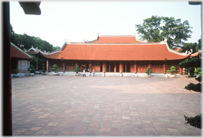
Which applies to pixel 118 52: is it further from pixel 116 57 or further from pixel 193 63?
pixel 193 63

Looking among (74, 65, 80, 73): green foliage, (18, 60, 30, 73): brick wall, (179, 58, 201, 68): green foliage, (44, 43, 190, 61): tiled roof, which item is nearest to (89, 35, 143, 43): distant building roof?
(44, 43, 190, 61): tiled roof

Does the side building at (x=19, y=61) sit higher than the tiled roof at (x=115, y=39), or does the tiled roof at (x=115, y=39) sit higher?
the tiled roof at (x=115, y=39)

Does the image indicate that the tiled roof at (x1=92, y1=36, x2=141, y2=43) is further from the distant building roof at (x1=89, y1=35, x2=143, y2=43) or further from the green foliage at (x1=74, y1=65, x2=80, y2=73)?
the green foliage at (x1=74, y1=65, x2=80, y2=73)

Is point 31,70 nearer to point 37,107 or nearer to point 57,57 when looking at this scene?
point 57,57

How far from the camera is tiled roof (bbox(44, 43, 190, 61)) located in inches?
915

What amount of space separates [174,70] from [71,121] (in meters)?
21.5

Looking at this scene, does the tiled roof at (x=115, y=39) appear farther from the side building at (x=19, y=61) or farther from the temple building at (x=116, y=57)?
the side building at (x=19, y=61)

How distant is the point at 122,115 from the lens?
14.7 ft

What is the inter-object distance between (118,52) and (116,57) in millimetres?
1722

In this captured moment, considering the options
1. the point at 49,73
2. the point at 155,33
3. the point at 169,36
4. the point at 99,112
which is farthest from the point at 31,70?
the point at 169,36

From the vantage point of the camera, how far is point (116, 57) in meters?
24.0

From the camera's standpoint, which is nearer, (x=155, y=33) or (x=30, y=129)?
(x=30, y=129)

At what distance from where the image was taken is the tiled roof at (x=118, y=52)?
76.2 feet

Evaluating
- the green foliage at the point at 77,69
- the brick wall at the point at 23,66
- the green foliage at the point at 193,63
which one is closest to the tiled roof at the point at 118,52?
the green foliage at the point at 77,69
